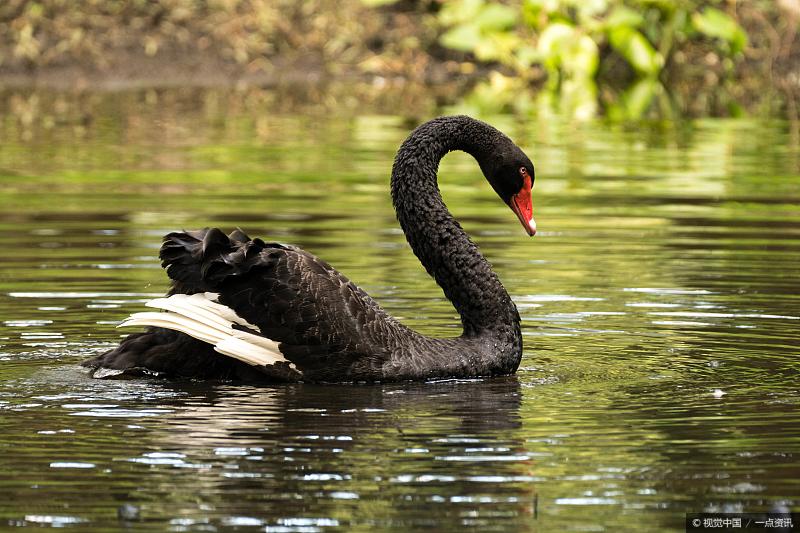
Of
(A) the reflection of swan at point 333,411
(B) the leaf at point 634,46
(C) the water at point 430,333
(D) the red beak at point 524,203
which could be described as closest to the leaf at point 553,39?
(B) the leaf at point 634,46

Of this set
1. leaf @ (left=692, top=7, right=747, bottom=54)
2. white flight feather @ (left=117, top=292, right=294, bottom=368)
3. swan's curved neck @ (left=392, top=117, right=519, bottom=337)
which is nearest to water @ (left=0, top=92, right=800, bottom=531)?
white flight feather @ (left=117, top=292, right=294, bottom=368)

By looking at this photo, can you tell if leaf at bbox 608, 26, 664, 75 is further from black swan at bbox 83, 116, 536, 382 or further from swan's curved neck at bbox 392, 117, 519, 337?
black swan at bbox 83, 116, 536, 382

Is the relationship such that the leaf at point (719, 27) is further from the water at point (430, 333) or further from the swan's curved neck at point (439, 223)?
the swan's curved neck at point (439, 223)

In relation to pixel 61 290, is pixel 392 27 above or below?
above

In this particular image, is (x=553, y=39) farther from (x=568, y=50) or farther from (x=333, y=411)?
(x=333, y=411)

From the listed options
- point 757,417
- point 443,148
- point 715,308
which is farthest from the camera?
point 715,308

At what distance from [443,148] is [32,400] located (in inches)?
92.9

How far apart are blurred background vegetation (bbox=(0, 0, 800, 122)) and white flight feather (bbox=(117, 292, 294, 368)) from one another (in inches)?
502

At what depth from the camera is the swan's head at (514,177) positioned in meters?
7.49

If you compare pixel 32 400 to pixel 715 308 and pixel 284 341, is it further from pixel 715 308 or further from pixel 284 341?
pixel 715 308

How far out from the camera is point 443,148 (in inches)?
298

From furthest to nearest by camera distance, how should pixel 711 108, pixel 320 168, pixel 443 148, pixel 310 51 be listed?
1. pixel 310 51
2. pixel 711 108
3. pixel 320 168
4. pixel 443 148

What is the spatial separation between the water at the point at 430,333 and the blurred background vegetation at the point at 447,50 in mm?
5022

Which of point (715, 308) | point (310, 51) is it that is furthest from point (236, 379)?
point (310, 51)
